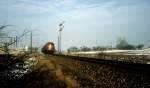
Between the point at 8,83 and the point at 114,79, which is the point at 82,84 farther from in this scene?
the point at 8,83

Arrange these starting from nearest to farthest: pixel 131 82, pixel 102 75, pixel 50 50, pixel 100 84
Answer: pixel 131 82, pixel 100 84, pixel 102 75, pixel 50 50

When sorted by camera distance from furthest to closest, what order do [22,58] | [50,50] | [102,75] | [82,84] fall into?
[50,50] → [102,75] → [82,84] → [22,58]

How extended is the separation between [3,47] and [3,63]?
36 centimetres

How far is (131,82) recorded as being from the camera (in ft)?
37.2

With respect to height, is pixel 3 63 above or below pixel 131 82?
above

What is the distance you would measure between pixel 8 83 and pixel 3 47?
1.00 metres

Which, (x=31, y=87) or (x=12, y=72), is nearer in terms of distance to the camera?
(x=12, y=72)

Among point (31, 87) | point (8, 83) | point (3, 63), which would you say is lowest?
point (31, 87)

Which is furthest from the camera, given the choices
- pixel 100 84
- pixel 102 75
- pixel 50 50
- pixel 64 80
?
pixel 50 50

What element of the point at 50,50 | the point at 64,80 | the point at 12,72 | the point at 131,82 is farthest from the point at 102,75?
the point at 50,50

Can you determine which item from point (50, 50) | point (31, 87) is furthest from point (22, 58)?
point (50, 50)

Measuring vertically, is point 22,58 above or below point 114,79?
above

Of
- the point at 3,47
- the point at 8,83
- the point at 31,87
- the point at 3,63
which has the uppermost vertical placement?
the point at 3,47

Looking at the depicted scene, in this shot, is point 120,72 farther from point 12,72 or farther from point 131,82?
point 12,72
